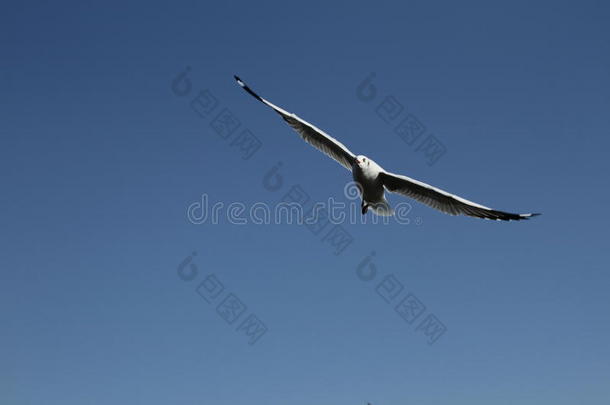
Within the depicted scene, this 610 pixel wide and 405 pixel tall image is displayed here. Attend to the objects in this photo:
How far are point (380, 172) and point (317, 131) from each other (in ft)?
9.24

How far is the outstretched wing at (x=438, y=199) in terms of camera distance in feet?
60.4

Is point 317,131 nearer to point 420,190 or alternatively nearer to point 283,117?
point 283,117

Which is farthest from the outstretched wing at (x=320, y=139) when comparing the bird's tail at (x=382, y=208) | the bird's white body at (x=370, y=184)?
the bird's tail at (x=382, y=208)

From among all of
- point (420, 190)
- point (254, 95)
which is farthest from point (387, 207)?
point (254, 95)

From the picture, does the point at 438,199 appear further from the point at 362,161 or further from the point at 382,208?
the point at 362,161

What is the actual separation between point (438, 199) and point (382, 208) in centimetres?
193

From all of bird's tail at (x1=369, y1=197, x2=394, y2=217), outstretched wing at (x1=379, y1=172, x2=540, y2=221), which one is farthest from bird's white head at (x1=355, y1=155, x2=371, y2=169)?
bird's tail at (x1=369, y1=197, x2=394, y2=217)

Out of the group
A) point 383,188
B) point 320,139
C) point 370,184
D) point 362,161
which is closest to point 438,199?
point 383,188

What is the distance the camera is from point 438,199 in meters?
18.9

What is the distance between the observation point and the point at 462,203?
1853 centimetres

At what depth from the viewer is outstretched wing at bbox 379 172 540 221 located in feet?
60.4

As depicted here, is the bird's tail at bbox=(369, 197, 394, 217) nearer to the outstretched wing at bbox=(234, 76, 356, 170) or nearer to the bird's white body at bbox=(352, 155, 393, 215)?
the bird's white body at bbox=(352, 155, 393, 215)

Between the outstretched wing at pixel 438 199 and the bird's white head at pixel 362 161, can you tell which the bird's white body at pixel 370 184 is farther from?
the outstretched wing at pixel 438 199

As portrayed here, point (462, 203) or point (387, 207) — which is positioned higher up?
point (462, 203)
